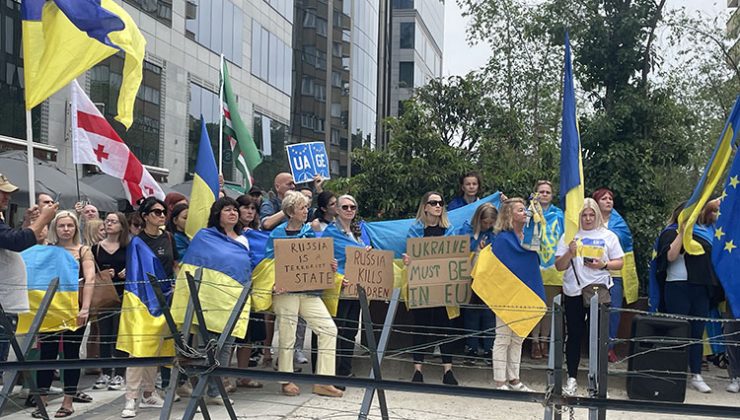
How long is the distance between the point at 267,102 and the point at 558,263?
3418 centimetres

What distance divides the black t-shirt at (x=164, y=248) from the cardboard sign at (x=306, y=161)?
540 cm

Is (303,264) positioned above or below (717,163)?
below

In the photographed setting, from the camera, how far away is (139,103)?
1106 inches

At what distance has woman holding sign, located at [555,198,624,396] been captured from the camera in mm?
7672

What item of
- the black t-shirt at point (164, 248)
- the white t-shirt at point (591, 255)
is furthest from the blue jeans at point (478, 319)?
the black t-shirt at point (164, 248)

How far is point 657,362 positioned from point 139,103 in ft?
77.7

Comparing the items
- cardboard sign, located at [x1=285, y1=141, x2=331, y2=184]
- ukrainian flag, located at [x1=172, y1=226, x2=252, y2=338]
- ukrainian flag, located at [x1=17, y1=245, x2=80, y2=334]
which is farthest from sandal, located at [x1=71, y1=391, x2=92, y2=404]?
cardboard sign, located at [x1=285, y1=141, x2=331, y2=184]

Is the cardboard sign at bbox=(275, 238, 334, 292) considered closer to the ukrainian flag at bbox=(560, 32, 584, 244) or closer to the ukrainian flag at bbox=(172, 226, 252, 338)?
the ukrainian flag at bbox=(172, 226, 252, 338)

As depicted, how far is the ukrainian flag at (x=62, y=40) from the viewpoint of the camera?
789cm

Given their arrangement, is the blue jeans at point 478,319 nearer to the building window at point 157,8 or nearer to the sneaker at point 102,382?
the sneaker at point 102,382

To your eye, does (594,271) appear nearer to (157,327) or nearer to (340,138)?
(157,327)

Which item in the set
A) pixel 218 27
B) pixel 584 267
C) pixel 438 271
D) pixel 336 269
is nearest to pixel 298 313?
pixel 336 269

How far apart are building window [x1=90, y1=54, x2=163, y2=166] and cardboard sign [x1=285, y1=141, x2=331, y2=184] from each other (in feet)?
42.3

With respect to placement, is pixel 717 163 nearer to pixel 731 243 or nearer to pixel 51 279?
pixel 731 243
